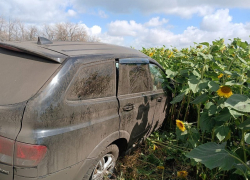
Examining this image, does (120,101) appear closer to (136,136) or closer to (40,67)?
(136,136)

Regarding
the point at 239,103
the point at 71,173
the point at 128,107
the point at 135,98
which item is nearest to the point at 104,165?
the point at 71,173

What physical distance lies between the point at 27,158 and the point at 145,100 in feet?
5.72

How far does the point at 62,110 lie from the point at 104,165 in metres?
1.00

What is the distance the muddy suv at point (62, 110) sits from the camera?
1.82m

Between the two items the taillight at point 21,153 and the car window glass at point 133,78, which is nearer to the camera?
the taillight at point 21,153

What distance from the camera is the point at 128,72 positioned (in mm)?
2861

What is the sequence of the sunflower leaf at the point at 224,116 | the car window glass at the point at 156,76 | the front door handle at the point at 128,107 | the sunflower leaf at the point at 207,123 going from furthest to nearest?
the car window glass at the point at 156,76 < the front door handle at the point at 128,107 < the sunflower leaf at the point at 207,123 < the sunflower leaf at the point at 224,116

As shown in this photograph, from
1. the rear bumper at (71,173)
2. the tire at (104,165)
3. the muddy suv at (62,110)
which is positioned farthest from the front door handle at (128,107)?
the rear bumper at (71,173)

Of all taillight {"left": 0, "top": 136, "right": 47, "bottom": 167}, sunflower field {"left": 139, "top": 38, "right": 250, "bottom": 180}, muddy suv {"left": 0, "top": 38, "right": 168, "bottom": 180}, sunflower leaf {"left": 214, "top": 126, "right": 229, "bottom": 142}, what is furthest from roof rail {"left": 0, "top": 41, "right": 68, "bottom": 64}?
sunflower leaf {"left": 214, "top": 126, "right": 229, "bottom": 142}

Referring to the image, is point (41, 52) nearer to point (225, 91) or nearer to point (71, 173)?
point (71, 173)

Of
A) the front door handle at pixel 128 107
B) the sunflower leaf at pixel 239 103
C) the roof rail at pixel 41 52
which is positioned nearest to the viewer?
the sunflower leaf at pixel 239 103

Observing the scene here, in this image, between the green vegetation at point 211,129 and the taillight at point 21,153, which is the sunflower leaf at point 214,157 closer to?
the green vegetation at point 211,129

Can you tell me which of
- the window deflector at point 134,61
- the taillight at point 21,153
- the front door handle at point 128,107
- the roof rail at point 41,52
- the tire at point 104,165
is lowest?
the tire at point 104,165

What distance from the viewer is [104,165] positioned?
265 centimetres
